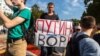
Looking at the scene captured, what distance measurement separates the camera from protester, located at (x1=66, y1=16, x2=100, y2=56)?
Result: 22.3 feet

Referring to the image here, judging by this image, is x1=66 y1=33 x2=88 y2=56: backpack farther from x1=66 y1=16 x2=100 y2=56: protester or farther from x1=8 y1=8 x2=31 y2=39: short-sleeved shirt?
x1=8 y1=8 x2=31 y2=39: short-sleeved shirt

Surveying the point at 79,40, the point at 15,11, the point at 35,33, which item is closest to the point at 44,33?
the point at 35,33

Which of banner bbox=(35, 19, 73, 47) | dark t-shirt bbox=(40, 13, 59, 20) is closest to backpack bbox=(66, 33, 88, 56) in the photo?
dark t-shirt bbox=(40, 13, 59, 20)

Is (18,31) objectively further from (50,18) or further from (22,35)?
(50,18)

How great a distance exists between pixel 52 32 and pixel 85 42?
6.72m

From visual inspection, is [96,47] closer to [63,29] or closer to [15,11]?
[15,11]

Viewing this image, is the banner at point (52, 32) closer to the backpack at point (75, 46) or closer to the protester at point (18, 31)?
the protester at point (18, 31)

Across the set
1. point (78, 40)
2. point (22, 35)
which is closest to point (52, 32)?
point (22, 35)

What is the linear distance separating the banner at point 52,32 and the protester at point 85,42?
5.71 m

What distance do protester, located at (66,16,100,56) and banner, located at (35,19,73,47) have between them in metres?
5.71

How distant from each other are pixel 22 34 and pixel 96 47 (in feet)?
4.45

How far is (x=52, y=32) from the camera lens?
533 inches

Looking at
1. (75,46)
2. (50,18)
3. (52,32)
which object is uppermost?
(75,46)

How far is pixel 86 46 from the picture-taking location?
6789mm
